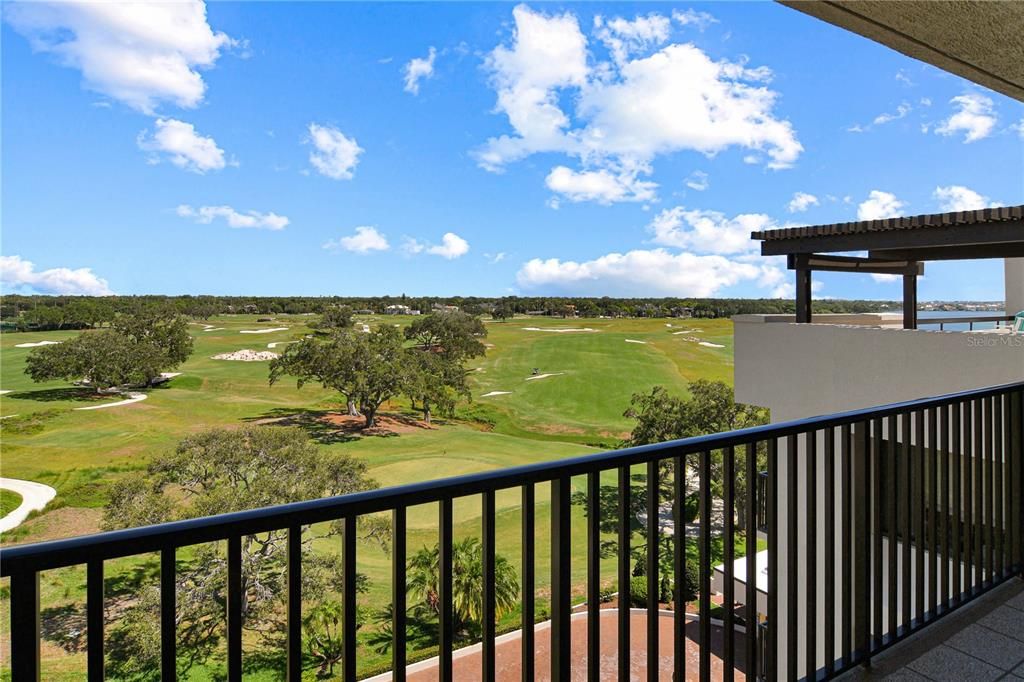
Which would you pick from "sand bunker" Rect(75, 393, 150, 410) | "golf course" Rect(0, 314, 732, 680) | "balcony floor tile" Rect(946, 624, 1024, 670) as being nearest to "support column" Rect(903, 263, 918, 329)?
"balcony floor tile" Rect(946, 624, 1024, 670)

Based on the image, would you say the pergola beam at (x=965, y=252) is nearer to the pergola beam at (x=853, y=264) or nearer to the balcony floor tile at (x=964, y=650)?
the pergola beam at (x=853, y=264)

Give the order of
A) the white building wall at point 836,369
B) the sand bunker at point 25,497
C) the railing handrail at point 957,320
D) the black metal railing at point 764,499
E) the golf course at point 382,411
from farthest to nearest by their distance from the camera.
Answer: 1. the golf course at point 382,411
2. the sand bunker at point 25,497
3. the railing handrail at point 957,320
4. the white building wall at point 836,369
5. the black metal railing at point 764,499

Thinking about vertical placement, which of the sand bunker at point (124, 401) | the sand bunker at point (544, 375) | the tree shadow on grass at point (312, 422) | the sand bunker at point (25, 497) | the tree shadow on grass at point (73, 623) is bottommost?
the sand bunker at point (25, 497)

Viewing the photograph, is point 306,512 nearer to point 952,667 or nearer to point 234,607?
point 234,607

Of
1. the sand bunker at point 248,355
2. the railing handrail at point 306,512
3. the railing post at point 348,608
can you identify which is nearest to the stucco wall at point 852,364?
the railing handrail at point 306,512

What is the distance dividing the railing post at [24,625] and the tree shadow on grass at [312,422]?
3887 centimetres

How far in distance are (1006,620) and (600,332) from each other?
1886 inches

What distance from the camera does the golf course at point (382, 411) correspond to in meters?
30.2

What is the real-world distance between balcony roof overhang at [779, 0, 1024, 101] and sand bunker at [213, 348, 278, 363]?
43557 mm

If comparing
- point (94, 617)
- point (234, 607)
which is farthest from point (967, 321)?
point (94, 617)

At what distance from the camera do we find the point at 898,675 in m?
2.06

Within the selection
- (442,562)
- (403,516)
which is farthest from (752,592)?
(403,516)

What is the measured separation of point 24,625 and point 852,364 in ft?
24.2

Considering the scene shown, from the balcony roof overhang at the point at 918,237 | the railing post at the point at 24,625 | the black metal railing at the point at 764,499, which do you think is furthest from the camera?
the balcony roof overhang at the point at 918,237
